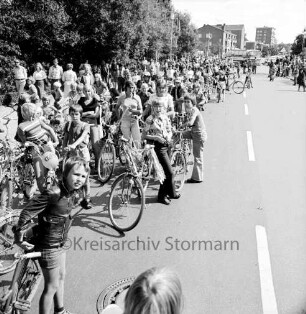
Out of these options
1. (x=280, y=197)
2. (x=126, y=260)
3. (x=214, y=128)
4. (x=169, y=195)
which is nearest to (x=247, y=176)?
(x=280, y=197)

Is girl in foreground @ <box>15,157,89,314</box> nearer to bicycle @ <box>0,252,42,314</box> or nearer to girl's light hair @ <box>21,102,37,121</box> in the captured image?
bicycle @ <box>0,252,42,314</box>

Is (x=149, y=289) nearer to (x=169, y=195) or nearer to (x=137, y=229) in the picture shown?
(x=137, y=229)

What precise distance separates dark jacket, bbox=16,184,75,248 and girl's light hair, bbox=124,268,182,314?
56.0 inches

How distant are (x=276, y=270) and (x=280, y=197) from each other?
2447 millimetres

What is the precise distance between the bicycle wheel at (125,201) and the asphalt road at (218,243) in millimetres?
166

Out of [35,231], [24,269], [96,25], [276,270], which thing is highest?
[96,25]

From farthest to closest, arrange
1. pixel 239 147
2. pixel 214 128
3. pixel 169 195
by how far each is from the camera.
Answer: pixel 214 128, pixel 239 147, pixel 169 195

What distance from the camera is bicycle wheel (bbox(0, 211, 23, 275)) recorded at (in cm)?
394

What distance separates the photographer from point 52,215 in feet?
9.63

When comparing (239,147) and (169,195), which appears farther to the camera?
(239,147)

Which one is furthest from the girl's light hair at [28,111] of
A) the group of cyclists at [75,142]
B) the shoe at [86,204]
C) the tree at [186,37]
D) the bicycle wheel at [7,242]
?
the tree at [186,37]

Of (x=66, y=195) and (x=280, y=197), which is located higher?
(x=66, y=195)

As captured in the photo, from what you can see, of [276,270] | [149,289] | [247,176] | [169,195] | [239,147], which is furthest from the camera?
[239,147]

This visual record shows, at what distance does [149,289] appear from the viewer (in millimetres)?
1633
